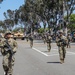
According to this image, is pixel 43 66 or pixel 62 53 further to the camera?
pixel 62 53

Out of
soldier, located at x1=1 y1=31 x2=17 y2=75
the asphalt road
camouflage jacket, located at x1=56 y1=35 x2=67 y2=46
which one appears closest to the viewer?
soldier, located at x1=1 y1=31 x2=17 y2=75

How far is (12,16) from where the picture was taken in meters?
135

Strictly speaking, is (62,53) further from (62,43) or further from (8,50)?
(8,50)

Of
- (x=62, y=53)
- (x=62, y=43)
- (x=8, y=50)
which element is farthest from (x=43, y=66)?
(x=8, y=50)

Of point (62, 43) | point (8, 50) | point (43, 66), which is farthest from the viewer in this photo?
point (62, 43)

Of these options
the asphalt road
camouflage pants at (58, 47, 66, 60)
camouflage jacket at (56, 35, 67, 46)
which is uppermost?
camouflage jacket at (56, 35, 67, 46)

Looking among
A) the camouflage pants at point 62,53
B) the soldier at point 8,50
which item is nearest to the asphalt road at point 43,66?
the camouflage pants at point 62,53

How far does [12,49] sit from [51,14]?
67.7 m

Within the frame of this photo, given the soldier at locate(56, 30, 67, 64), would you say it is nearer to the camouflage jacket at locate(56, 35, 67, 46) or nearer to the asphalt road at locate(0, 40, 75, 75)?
the camouflage jacket at locate(56, 35, 67, 46)

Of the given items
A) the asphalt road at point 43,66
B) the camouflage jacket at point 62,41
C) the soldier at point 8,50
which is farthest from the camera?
the camouflage jacket at point 62,41

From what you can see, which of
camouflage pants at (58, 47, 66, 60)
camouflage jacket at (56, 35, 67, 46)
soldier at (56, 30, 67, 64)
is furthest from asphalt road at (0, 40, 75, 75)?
camouflage jacket at (56, 35, 67, 46)

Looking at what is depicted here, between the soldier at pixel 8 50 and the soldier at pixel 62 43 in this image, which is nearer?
the soldier at pixel 8 50

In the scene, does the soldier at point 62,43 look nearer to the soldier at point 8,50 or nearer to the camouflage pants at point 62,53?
the camouflage pants at point 62,53

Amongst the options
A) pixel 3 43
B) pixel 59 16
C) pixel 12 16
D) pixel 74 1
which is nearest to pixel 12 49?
pixel 3 43
